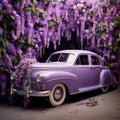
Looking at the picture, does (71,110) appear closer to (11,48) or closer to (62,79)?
(62,79)

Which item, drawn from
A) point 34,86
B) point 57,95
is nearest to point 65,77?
point 57,95

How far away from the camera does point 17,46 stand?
30.6ft

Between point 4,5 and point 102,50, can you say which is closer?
point 4,5

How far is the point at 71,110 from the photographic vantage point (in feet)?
24.9

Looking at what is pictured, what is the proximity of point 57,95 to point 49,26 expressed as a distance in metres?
3.32

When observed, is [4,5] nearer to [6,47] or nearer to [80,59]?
[6,47]

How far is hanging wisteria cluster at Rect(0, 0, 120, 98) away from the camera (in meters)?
8.85

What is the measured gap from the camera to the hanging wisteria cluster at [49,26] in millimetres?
8852

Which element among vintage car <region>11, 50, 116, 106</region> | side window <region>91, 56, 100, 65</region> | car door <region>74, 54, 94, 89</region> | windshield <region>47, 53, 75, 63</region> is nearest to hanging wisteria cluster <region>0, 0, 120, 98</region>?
windshield <region>47, 53, 75, 63</region>

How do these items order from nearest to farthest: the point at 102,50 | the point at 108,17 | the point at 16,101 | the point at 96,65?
1. the point at 16,101
2. the point at 96,65
3. the point at 108,17
4. the point at 102,50

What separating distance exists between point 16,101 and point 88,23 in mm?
4835

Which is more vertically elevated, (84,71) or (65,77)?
(84,71)

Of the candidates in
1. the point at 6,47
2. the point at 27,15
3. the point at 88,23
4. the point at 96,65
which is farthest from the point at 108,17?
the point at 6,47

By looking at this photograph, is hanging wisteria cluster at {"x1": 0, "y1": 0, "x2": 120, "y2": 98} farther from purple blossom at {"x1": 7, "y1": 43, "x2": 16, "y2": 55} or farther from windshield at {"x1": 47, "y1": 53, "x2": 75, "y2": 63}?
windshield at {"x1": 47, "y1": 53, "x2": 75, "y2": 63}
